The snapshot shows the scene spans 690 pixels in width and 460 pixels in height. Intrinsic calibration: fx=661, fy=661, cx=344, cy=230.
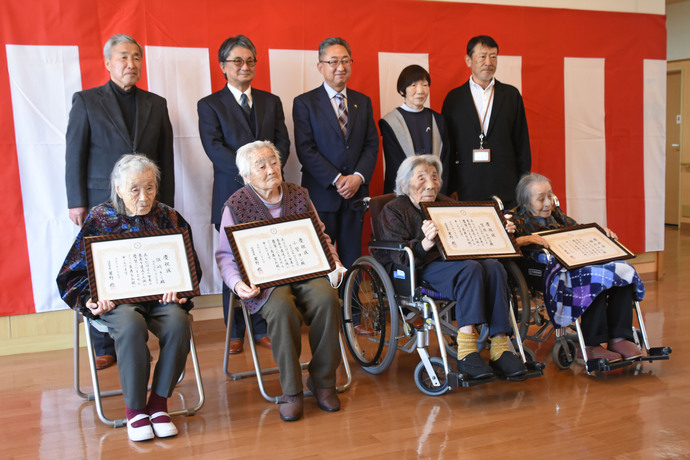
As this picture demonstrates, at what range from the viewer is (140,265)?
2.76m

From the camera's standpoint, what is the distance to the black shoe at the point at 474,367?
2818 mm

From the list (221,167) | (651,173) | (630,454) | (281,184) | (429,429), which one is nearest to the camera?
(630,454)

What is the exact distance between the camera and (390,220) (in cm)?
324

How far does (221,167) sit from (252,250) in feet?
3.58

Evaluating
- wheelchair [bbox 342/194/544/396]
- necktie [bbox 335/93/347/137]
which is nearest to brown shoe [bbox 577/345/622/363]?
wheelchair [bbox 342/194/544/396]

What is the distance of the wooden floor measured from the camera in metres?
2.48

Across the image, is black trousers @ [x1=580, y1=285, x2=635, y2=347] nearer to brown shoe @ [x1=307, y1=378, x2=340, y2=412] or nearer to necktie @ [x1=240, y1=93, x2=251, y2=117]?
brown shoe @ [x1=307, y1=378, x2=340, y2=412]

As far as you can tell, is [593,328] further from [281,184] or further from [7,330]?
[7,330]

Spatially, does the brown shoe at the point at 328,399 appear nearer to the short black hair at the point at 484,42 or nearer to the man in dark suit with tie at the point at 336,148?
the man in dark suit with tie at the point at 336,148

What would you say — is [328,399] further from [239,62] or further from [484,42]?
[484,42]

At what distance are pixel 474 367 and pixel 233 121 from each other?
2009mm

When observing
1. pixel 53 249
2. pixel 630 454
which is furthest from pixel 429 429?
pixel 53 249

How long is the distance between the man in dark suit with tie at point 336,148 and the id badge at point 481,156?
26.8 inches

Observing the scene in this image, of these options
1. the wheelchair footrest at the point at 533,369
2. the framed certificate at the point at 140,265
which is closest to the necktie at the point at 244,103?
A: the framed certificate at the point at 140,265
